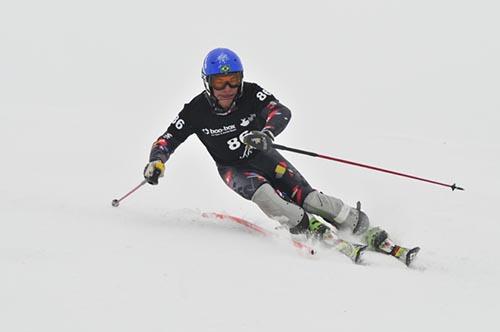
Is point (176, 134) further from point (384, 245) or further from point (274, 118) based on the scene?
point (384, 245)

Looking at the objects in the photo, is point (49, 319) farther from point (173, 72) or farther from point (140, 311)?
point (173, 72)

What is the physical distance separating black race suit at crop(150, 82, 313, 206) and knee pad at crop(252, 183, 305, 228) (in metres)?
0.29

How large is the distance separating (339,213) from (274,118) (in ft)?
2.83

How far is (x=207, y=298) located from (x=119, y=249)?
2.85 feet

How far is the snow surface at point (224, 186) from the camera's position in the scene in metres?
2.86

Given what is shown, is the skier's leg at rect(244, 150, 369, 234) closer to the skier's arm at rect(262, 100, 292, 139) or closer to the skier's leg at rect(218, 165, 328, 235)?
the skier's leg at rect(218, 165, 328, 235)

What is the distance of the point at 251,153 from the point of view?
4902 mm

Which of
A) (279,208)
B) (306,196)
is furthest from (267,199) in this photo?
(306,196)

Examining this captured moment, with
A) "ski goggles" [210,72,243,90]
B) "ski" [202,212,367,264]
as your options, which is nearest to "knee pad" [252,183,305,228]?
"ski" [202,212,367,264]

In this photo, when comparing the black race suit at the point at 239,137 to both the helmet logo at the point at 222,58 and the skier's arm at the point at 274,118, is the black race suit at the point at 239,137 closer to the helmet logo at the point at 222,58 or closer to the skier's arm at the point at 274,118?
the skier's arm at the point at 274,118

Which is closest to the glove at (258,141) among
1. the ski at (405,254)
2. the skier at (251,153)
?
the skier at (251,153)

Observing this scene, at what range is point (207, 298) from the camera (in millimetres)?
2900

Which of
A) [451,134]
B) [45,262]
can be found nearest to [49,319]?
[45,262]

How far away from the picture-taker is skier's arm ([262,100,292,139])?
4.58 m
